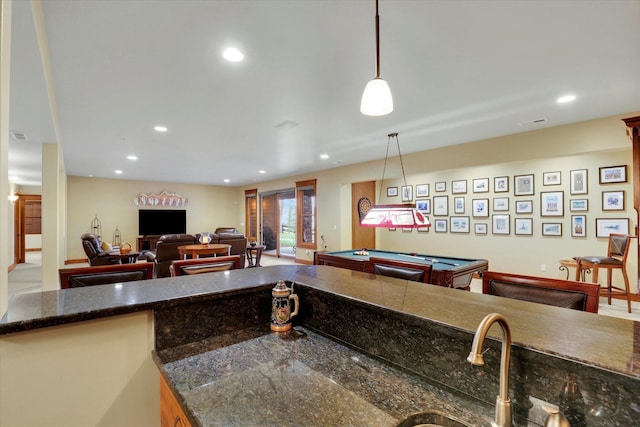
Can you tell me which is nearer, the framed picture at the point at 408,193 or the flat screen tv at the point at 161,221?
the framed picture at the point at 408,193

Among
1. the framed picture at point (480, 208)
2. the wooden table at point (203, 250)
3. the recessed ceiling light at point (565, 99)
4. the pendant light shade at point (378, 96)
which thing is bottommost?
the wooden table at point (203, 250)

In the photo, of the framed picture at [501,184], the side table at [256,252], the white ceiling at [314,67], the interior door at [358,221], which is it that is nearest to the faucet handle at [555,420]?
the white ceiling at [314,67]

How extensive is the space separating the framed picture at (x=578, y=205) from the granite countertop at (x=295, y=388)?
5667 millimetres

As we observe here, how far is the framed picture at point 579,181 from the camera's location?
4.91 meters

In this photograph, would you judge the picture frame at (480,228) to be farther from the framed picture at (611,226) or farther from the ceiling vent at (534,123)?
the ceiling vent at (534,123)

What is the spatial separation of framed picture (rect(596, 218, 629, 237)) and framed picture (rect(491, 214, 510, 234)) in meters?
1.28

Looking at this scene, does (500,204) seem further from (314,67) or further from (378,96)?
(378,96)

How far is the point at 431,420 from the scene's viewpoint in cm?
77

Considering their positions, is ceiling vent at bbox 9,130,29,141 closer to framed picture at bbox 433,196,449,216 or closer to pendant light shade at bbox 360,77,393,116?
pendant light shade at bbox 360,77,393,116

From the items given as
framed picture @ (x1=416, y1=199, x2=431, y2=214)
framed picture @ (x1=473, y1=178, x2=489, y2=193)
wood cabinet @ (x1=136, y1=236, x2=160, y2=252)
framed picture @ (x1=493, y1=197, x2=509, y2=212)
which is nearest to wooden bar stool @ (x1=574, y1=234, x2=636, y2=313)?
framed picture @ (x1=493, y1=197, x2=509, y2=212)

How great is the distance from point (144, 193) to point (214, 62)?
28.3ft

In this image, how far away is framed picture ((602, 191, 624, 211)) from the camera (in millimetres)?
4582

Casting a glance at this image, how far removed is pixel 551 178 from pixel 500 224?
1.15 metres

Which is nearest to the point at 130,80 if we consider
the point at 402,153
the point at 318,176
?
the point at 402,153
